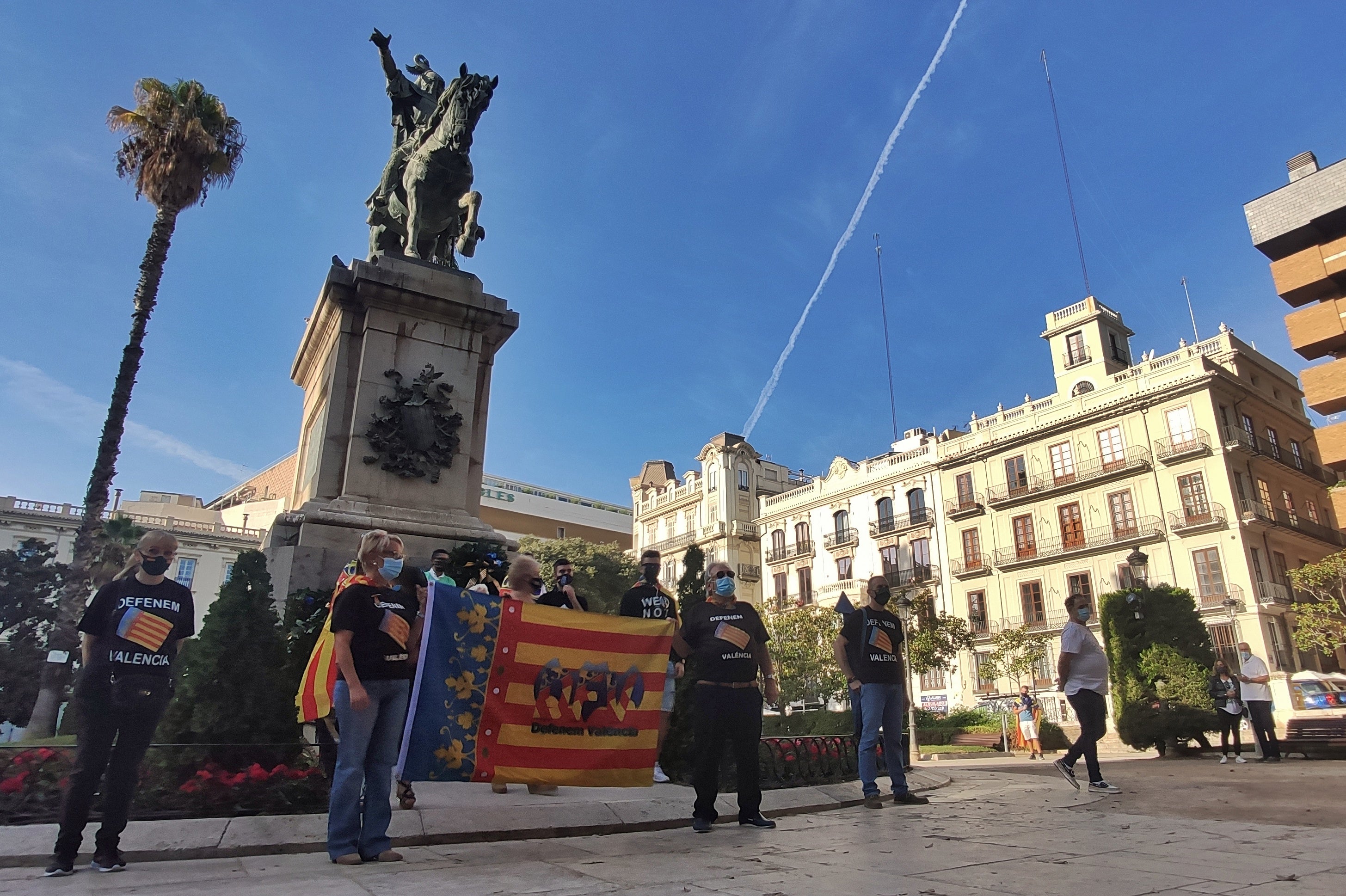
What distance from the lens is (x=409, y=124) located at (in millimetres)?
11922

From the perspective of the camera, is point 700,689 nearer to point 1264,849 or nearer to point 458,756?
point 458,756

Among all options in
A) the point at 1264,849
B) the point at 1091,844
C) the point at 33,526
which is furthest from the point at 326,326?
the point at 33,526

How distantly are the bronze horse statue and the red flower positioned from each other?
7061 mm

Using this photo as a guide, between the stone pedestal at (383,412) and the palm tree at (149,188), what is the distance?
11824 mm

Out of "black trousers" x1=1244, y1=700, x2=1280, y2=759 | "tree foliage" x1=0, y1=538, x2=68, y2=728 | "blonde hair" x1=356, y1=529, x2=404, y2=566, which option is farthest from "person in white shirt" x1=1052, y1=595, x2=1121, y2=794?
"tree foliage" x1=0, y1=538, x2=68, y2=728

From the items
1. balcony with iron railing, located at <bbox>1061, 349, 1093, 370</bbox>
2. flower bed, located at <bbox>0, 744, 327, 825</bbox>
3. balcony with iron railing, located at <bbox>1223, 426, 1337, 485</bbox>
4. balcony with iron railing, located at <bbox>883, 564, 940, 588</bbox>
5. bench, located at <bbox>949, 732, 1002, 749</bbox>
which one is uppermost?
balcony with iron railing, located at <bbox>1061, 349, 1093, 370</bbox>

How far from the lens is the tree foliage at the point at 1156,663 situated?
1555 centimetres

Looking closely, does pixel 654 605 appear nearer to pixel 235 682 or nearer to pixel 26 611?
pixel 235 682

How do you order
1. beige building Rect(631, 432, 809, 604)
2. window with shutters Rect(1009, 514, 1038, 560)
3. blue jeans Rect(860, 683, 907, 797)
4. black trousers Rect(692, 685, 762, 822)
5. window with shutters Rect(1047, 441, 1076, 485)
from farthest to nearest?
beige building Rect(631, 432, 809, 604) → window with shutters Rect(1009, 514, 1038, 560) → window with shutters Rect(1047, 441, 1076, 485) → blue jeans Rect(860, 683, 907, 797) → black trousers Rect(692, 685, 762, 822)

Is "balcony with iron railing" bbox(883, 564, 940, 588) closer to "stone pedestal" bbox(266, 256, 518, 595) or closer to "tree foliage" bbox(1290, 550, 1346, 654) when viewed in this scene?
"tree foliage" bbox(1290, 550, 1346, 654)

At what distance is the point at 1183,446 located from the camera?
121ft

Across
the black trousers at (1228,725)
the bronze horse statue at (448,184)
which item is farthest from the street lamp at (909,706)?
the bronze horse statue at (448,184)

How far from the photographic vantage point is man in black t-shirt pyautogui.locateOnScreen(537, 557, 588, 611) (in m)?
7.47

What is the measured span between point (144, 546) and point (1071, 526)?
4241 centimetres
